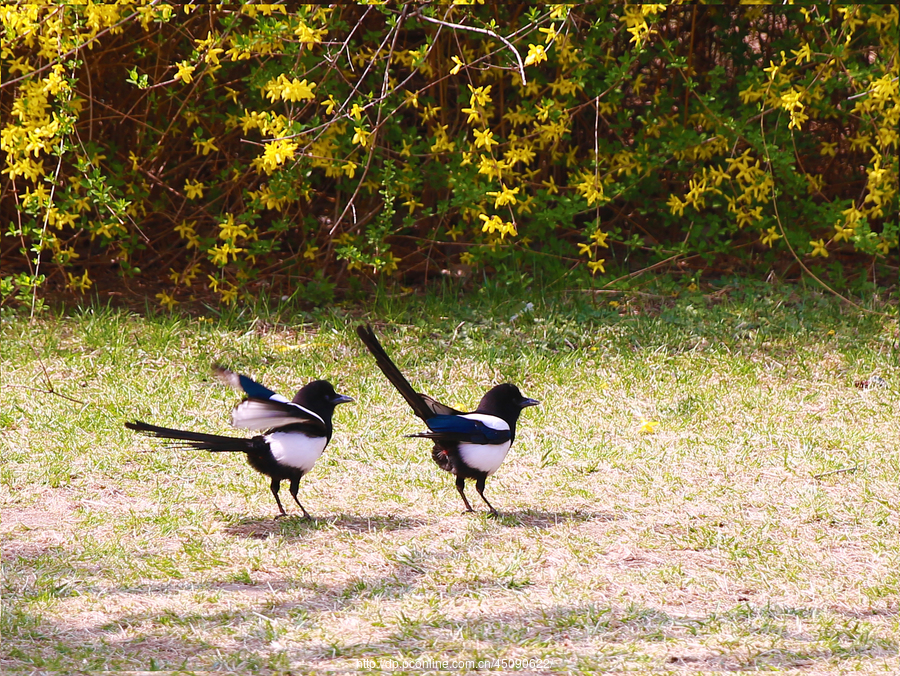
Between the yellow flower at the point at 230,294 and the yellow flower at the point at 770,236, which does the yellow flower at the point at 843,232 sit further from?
the yellow flower at the point at 230,294

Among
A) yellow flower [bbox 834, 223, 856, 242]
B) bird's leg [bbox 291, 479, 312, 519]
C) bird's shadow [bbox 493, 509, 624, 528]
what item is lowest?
bird's shadow [bbox 493, 509, 624, 528]

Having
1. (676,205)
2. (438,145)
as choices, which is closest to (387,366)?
(438,145)

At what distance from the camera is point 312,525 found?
411cm

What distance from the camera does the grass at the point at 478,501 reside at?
3.23 m

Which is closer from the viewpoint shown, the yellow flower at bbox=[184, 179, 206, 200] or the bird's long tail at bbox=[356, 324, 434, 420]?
the bird's long tail at bbox=[356, 324, 434, 420]

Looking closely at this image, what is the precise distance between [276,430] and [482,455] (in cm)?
75

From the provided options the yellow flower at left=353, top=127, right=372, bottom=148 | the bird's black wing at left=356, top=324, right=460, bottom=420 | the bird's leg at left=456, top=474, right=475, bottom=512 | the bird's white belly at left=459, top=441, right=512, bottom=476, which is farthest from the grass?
the yellow flower at left=353, top=127, right=372, bottom=148

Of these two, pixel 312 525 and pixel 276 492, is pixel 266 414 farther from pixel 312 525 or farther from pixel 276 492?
pixel 312 525

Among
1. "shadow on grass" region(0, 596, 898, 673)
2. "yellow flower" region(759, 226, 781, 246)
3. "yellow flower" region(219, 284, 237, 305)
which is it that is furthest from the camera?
"yellow flower" region(759, 226, 781, 246)

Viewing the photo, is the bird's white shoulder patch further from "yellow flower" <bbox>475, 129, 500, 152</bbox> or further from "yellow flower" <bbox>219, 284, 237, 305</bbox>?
"yellow flower" <bbox>219, 284, 237, 305</bbox>

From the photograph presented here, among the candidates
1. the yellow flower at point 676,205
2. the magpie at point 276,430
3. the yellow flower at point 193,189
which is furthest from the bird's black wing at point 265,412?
the yellow flower at point 676,205

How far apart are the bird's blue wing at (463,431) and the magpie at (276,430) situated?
0.37m

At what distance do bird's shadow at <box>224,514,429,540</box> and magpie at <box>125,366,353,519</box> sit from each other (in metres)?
0.08

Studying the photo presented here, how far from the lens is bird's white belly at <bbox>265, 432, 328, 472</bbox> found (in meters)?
3.91
